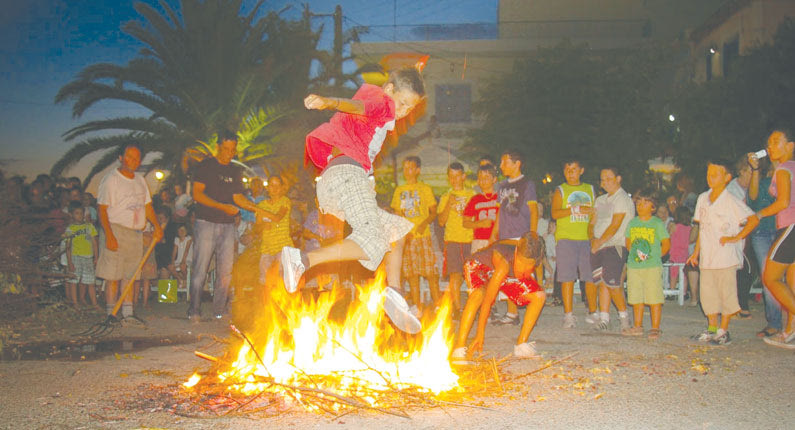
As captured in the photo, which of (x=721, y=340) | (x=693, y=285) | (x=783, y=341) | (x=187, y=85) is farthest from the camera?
(x=187, y=85)

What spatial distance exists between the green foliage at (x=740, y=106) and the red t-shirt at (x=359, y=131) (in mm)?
15887

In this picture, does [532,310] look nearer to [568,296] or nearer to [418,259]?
[568,296]

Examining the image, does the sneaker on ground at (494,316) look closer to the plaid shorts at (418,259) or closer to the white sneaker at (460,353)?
the plaid shorts at (418,259)

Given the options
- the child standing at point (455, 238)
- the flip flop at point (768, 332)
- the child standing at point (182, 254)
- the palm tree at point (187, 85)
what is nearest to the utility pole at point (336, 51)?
the palm tree at point (187, 85)

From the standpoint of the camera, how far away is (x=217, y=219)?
7922 millimetres

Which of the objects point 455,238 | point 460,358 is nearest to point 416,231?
point 455,238

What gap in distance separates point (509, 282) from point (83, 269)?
6.75 metres

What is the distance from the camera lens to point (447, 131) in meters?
30.6

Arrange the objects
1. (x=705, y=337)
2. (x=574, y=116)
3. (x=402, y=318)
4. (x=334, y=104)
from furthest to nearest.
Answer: (x=574, y=116) < (x=705, y=337) < (x=402, y=318) < (x=334, y=104)

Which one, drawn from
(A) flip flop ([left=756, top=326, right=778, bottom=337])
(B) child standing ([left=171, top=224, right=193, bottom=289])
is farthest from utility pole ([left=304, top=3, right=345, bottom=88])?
(A) flip flop ([left=756, top=326, right=778, bottom=337])

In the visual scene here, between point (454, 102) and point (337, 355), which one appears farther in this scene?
point (454, 102)

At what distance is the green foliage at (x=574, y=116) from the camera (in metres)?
24.0

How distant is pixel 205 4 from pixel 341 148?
14275mm

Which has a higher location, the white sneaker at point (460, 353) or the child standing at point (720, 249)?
the child standing at point (720, 249)
